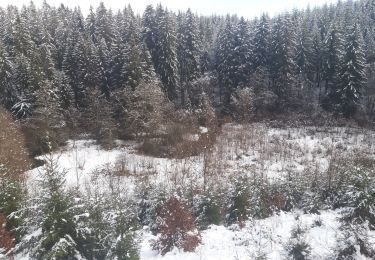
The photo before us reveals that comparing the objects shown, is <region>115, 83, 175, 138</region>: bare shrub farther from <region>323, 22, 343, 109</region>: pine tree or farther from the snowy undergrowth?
<region>323, 22, 343, 109</region>: pine tree

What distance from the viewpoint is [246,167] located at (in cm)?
2581

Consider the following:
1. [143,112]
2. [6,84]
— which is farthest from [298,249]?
[6,84]

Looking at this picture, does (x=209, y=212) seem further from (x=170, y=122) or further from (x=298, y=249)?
(x=170, y=122)

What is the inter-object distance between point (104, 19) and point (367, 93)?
38704 mm

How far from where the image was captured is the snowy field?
13445 mm

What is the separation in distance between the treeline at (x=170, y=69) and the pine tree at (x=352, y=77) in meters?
0.11

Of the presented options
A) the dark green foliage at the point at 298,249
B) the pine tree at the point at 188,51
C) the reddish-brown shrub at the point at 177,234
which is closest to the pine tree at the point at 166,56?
the pine tree at the point at 188,51

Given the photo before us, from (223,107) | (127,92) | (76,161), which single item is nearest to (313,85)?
(223,107)

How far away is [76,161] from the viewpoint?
28.5 metres

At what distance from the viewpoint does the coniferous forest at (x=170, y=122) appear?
12875 mm

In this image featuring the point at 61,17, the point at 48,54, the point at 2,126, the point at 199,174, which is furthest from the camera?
the point at 61,17

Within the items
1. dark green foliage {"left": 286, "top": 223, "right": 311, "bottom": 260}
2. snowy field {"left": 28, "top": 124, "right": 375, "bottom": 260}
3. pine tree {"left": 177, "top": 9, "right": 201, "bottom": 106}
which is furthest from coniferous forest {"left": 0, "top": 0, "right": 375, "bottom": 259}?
snowy field {"left": 28, "top": 124, "right": 375, "bottom": 260}

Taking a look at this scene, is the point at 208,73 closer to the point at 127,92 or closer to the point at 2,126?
the point at 127,92

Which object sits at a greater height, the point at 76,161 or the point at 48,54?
the point at 48,54
